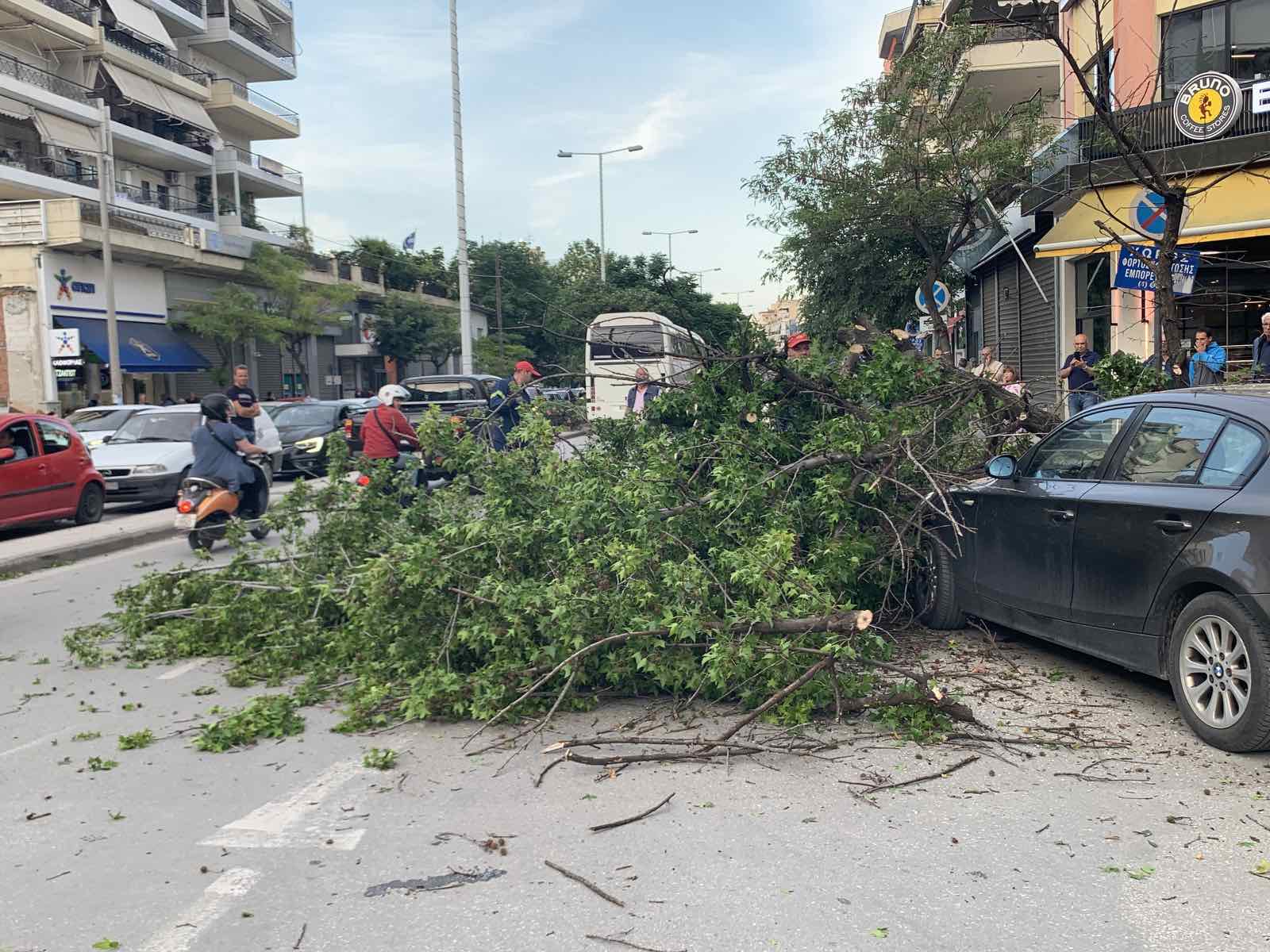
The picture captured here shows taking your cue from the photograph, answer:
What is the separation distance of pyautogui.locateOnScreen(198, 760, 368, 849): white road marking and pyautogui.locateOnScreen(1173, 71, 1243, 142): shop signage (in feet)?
57.0

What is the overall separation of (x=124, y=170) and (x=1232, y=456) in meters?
44.8

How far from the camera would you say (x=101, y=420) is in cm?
2066

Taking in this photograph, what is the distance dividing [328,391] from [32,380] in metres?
19.9

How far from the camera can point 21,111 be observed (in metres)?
34.8

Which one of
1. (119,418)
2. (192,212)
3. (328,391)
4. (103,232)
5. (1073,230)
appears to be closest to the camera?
(1073,230)

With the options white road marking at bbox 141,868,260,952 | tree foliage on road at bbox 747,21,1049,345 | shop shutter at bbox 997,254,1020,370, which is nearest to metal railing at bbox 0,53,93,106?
tree foliage on road at bbox 747,21,1049,345

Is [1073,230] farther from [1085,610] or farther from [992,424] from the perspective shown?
[1085,610]

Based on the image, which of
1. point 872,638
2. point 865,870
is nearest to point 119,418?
point 872,638

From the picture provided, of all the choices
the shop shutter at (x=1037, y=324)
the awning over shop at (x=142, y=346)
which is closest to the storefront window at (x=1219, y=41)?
the shop shutter at (x=1037, y=324)

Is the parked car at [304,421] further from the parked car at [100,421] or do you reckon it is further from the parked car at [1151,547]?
the parked car at [1151,547]

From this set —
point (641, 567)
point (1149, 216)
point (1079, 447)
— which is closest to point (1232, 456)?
point (1079, 447)

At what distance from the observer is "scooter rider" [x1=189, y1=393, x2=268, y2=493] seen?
11672 mm

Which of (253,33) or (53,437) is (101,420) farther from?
(253,33)

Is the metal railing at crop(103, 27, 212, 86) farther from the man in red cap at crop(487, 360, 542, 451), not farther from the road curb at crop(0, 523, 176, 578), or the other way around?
the man in red cap at crop(487, 360, 542, 451)
